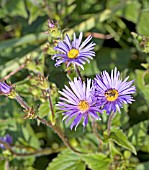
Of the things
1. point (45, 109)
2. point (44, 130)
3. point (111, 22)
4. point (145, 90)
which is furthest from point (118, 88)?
point (111, 22)

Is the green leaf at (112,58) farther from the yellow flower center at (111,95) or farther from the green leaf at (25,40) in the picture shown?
the yellow flower center at (111,95)

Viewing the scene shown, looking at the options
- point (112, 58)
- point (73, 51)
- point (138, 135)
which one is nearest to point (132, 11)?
point (112, 58)

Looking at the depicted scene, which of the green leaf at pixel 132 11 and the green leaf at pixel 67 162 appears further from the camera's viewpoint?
the green leaf at pixel 132 11

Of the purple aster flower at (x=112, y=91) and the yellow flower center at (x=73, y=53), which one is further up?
the yellow flower center at (x=73, y=53)

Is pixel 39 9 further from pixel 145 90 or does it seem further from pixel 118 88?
pixel 118 88

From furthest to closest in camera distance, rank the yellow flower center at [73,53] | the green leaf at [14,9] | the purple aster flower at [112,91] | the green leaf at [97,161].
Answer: the green leaf at [14,9], the green leaf at [97,161], the yellow flower center at [73,53], the purple aster flower at [112,91]

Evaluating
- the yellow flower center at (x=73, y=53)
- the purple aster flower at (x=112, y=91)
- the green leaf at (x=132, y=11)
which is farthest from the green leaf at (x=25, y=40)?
the purple aster flower at (x=112, y=91)

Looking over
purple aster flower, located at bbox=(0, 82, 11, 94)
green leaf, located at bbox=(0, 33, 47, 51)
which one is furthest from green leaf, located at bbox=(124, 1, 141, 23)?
purple aster flower, located at bbox=(0, 82, 11, 94)

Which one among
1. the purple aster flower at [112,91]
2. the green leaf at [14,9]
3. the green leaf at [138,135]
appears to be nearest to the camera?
the purple aster flower at [112,91]
